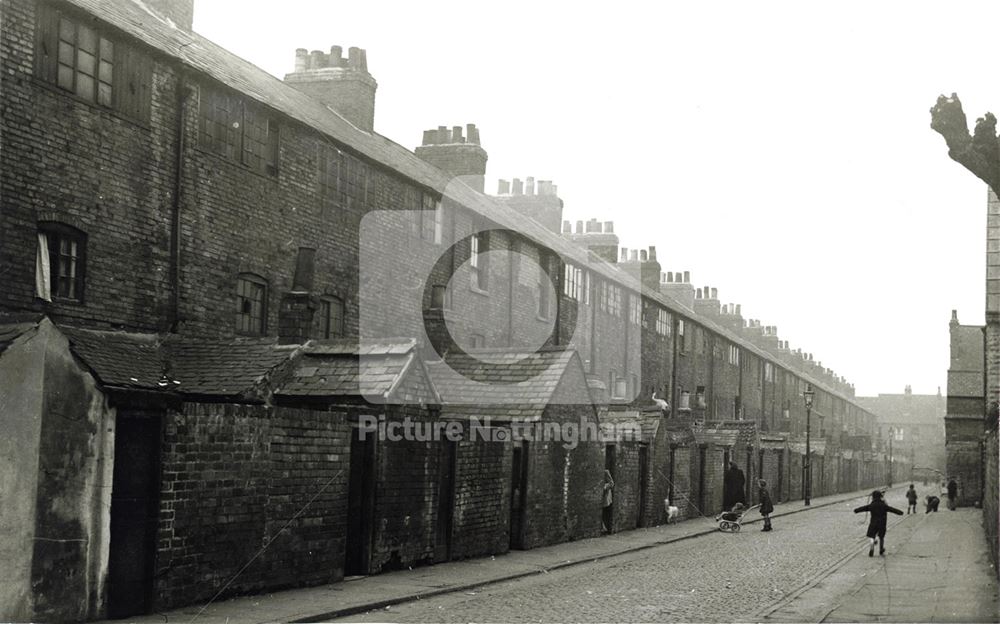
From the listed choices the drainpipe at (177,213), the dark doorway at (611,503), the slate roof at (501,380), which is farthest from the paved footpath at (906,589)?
the drainpipe at (177,213)

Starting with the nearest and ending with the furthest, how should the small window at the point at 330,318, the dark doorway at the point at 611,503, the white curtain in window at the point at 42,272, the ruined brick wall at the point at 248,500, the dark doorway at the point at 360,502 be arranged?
the ruined brick wall at the point at 248,500
the white curtain in window at the point at 42,272
the dark doorway at the point at 360,502
the small window at the point at 330,318
the dark doorway at the point at 611,503

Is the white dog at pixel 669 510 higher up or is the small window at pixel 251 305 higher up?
the small window at pixel 251 305

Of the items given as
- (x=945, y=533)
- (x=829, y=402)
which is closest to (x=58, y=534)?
(x=945, y=533)

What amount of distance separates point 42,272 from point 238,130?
212 inches

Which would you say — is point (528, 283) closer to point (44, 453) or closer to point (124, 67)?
point (124, 67)

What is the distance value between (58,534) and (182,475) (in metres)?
1.72

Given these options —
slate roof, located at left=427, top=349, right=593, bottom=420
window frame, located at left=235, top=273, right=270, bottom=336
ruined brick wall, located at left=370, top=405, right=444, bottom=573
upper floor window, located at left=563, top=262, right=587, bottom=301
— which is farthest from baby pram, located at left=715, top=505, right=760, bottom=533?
window frame, located at left=235, top=273, right=270, bottom=336

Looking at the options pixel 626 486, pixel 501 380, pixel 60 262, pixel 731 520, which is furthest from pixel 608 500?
pixel 60 262

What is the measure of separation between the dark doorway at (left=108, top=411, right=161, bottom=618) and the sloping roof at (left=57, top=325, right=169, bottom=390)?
431 millimetres

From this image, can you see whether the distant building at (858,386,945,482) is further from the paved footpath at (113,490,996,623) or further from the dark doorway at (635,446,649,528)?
the paved footpath at (113,490,996,623)

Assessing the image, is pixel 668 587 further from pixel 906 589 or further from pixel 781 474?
pixel 781 474

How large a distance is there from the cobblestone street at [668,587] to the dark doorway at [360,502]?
181 centimetres

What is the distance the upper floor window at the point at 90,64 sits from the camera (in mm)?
14398

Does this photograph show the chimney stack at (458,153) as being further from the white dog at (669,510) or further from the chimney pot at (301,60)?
the white dog at (669,510)
